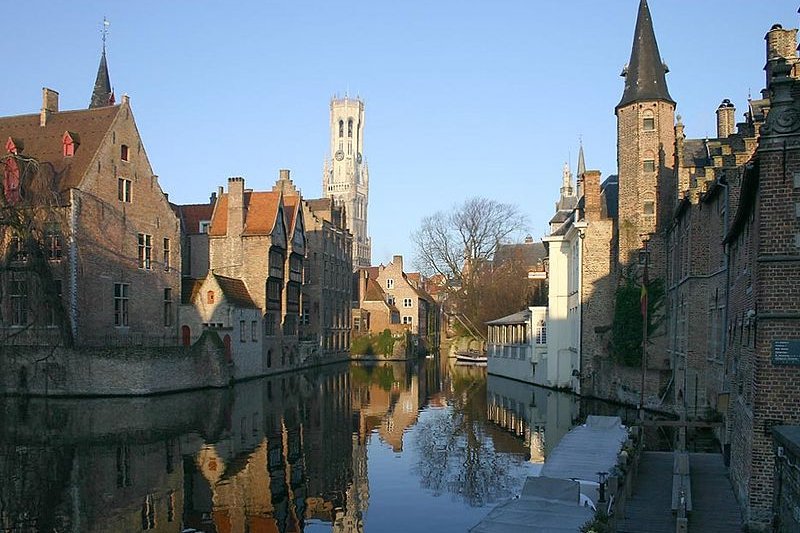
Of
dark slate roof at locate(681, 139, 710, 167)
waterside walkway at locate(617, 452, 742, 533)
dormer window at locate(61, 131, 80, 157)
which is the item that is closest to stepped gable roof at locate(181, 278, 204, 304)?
dormer window at locate(61, 131, 80, 157)

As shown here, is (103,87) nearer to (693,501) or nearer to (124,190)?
(124,190)

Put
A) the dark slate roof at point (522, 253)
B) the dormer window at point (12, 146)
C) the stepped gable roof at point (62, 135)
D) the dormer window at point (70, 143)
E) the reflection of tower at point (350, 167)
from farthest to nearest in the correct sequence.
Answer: the reflection of tower at point (350, 167) < the dark slate roof at point (522, 253) < the dormer window at point (70, 143) < the dormer window at point (12, 146) < the stepped gable roof at point (62, 135)

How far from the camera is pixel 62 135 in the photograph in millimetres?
37750

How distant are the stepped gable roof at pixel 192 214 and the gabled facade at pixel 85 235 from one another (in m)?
10.3

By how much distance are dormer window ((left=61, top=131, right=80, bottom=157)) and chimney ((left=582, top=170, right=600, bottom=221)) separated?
82.6 ft

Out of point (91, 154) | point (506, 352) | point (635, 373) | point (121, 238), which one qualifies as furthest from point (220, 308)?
point (635, 373)

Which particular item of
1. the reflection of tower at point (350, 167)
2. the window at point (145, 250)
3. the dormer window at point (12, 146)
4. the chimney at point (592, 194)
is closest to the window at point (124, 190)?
the window at point (145, 250)

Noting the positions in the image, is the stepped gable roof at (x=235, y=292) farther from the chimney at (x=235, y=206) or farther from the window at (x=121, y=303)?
the window at (x=121, y=303)

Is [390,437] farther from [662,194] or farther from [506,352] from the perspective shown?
[506,352]

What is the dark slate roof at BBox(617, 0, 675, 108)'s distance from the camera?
112ft

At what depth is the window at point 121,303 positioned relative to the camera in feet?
121

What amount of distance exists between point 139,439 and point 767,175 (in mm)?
18194

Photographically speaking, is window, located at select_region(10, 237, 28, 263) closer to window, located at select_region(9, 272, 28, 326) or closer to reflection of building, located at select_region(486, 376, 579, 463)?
window, located at select_region(9, 272, 28, 326)

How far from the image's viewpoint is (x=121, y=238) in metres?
37.1
